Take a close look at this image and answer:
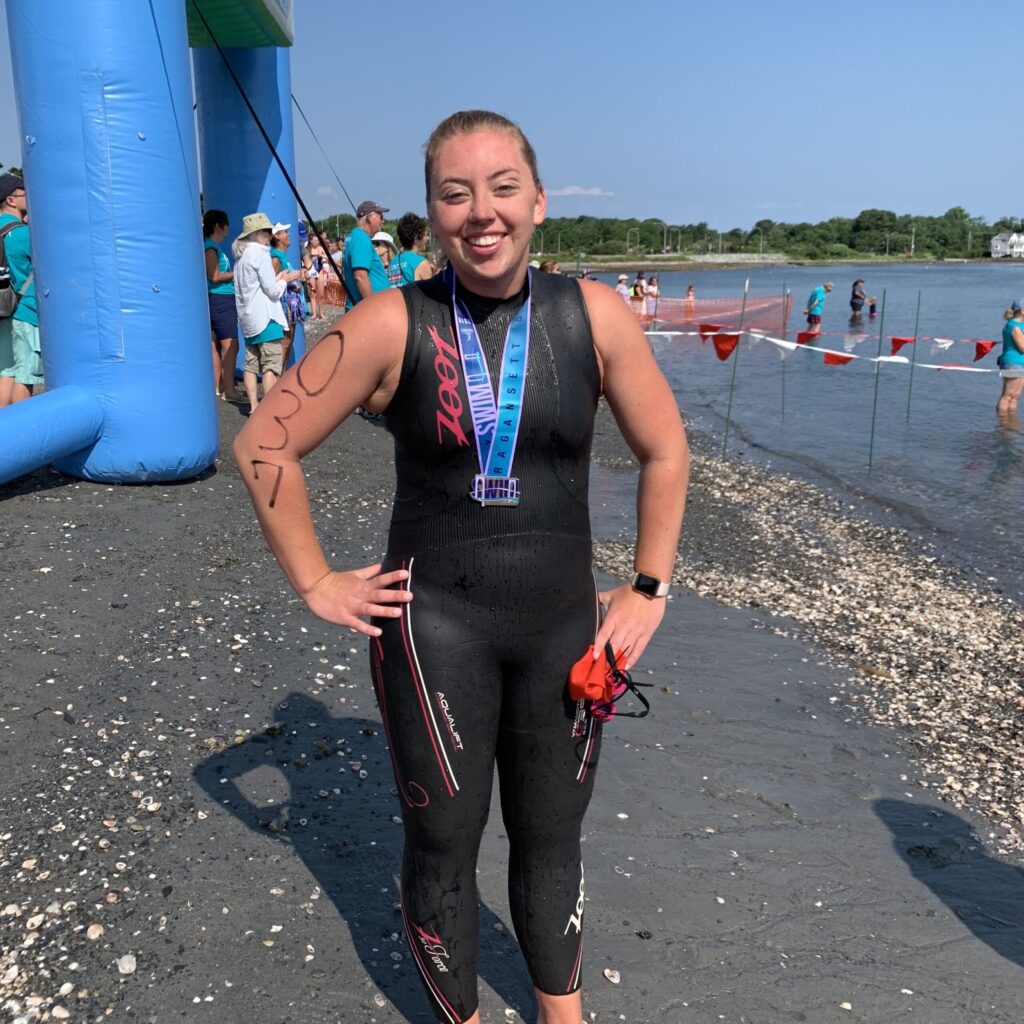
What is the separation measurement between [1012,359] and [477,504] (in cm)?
1573

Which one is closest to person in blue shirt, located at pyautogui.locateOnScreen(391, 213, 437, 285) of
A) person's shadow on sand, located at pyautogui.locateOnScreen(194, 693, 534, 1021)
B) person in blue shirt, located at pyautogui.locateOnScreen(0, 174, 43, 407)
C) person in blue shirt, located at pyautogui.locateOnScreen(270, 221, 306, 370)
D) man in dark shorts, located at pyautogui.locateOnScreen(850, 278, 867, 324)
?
person in blue shirt, located at pyautogui.locateOnScreen(270, 221, 306, 370)

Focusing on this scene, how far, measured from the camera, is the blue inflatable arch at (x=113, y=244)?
5.93 meters

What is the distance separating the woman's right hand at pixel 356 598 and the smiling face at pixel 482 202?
684 mm

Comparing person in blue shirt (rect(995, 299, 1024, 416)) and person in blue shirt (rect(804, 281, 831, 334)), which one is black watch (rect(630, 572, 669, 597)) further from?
person in blue shirt (rect(804, 281, 831, 334))

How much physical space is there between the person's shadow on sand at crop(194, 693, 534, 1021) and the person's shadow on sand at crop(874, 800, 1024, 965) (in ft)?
5.20

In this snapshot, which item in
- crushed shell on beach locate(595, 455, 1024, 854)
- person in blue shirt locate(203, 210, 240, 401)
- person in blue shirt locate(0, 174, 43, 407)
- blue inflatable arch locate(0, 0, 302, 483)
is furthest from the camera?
person in blue shirt locate(203, 210, 240, 401)

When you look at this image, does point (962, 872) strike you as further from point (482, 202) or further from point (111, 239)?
point (111, 239)

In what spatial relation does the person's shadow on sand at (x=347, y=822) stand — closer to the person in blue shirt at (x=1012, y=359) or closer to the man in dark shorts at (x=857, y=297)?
the person in blue shirt at (x=1012, y=359)

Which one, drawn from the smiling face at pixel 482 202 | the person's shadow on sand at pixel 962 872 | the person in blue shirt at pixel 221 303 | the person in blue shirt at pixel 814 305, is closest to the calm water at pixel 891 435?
the person in blue shirt at pixel 814 305

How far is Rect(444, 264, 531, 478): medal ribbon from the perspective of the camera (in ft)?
6.70

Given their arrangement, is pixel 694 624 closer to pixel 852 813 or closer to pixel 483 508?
pixel 852 813

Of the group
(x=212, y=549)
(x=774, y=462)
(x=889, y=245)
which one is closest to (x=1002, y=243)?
(x=889, y=245)

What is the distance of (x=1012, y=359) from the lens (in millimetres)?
15391

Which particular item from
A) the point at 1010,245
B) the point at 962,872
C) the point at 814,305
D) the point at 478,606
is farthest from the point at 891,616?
the point at 1010,245
